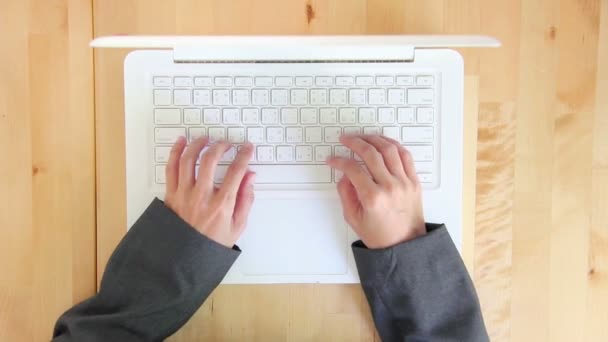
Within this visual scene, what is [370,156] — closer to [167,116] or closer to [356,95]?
[356,95]

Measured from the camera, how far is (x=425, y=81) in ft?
2.44

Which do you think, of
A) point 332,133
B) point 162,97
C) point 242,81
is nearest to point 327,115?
point 332,133

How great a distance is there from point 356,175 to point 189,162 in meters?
0.23

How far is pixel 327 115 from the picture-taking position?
74cm

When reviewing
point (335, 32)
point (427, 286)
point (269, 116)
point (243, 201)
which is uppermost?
point (335, 32)

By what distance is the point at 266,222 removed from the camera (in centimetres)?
75

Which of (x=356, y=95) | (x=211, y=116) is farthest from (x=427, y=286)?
(x=211, y=116)

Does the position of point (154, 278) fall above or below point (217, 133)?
below

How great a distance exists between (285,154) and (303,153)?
26mm

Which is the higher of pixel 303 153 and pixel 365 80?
pixel 365 80

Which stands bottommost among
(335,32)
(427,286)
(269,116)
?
(427,286)

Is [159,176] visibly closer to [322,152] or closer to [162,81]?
[162,81]

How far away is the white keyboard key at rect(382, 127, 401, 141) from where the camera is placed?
0.75 metres

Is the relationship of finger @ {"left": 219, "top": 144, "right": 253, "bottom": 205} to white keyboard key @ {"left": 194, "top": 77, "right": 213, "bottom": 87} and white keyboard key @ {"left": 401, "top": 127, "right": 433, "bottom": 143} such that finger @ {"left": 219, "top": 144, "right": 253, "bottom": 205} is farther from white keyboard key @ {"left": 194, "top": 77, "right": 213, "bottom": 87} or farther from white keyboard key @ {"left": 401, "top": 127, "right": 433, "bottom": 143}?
white keyboard key @ {"left": 401, "top": 127, "right": 433, "bottom": 143}
